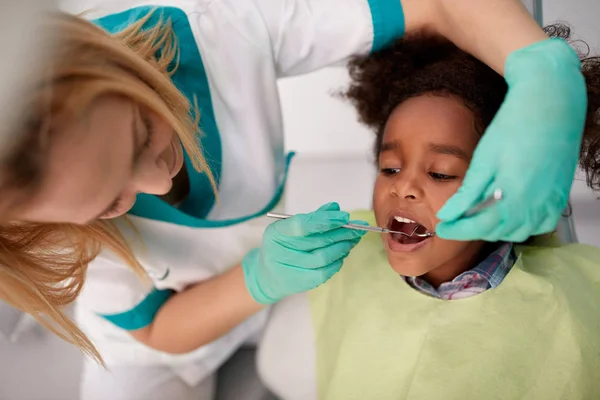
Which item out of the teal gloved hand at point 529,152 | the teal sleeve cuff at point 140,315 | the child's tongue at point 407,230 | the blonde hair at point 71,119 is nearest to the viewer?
the blonde hair at point 71,119

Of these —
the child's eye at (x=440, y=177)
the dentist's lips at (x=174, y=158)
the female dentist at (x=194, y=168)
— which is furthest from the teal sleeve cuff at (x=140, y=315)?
the child's eye at (x=440, y=177)

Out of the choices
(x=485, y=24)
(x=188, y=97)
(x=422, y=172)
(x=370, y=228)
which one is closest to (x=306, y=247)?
(x=370, y=228)

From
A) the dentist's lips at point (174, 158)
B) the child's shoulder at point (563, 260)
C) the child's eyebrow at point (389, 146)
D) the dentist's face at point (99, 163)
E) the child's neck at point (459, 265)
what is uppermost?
the dentist's face at point (99, 163)

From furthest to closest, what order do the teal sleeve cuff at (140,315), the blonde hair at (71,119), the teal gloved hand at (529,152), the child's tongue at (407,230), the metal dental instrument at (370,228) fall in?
1. the teal sleeve cuff at (140,315)
2. the child's tongue at (407,230)
3. the metal dental instrument at (370,228)
4. the teal gloved hand at (529,152)
5. the blonde hair at (71,119)

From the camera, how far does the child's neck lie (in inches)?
38.4

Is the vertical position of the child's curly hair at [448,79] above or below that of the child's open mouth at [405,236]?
above

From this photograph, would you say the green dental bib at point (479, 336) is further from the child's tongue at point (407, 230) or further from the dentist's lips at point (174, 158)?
the dentist's lips at point (174, 158)

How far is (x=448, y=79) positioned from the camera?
3.03ft

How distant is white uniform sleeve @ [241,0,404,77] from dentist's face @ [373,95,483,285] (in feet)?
0.47

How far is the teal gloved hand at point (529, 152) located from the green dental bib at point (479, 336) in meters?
0.30

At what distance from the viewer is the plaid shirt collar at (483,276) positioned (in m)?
0.95

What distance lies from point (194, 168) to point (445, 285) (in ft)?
1.72

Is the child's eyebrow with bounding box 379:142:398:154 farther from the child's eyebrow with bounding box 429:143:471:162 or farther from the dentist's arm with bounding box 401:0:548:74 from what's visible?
the dentist's arm with bounding box 401:0:548:74

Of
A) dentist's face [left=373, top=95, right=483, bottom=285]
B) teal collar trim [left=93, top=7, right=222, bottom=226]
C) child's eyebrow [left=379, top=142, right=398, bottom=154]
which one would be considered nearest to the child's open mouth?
dentist's face [left=373, top=95, right=483, bottom=285]
